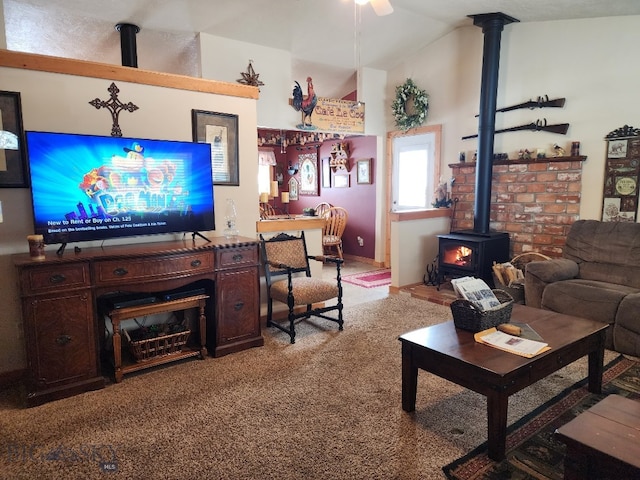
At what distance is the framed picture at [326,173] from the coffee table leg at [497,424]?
5855mm

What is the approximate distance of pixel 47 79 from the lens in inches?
107

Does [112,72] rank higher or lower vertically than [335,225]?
higher

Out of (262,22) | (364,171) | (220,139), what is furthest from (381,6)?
(364,171)

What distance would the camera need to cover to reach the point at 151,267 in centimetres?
Result: 275

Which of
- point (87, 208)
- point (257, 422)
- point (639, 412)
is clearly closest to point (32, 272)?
point (87, 208)

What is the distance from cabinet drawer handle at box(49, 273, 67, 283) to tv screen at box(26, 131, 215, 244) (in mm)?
261

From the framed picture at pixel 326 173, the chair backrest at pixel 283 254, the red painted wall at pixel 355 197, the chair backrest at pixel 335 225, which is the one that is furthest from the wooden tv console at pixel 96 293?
the framed picture at pixel 326 173

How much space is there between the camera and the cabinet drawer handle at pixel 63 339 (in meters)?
2.47

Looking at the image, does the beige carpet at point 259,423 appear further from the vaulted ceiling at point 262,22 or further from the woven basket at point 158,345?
the vaulted ceiling at point 262,22

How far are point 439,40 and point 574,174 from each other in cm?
246

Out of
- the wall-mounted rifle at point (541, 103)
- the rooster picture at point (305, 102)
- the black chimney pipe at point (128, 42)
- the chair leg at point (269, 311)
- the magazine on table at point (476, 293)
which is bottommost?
the chair leg at point (269, 311)

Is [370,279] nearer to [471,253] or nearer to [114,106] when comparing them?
[471,253]

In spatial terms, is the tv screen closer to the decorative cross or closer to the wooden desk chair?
the decorative cross

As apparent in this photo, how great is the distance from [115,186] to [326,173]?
196 inches
